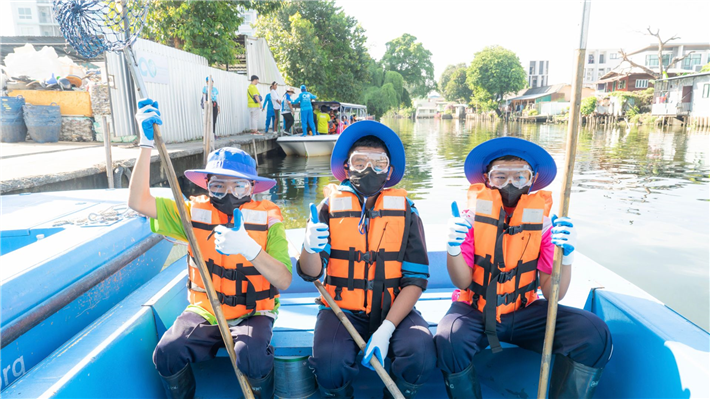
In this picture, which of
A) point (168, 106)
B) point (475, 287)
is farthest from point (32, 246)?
point (168, 106)

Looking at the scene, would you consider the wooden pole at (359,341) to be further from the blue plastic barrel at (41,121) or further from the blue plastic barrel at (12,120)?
the blue plastic barrel at (12,120)

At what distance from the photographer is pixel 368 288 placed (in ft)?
7.45

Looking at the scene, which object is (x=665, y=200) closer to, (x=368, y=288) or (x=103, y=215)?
(x=368, y=288)

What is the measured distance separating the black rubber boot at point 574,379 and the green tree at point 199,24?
13946 mm

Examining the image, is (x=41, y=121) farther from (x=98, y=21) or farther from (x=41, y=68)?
(x=98, y=21)

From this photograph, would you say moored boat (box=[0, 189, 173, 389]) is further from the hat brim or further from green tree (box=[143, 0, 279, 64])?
green tree (box=[143, 0, 279, 64])

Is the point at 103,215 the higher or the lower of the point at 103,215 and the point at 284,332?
the higher

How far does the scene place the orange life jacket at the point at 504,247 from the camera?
7.20 ft

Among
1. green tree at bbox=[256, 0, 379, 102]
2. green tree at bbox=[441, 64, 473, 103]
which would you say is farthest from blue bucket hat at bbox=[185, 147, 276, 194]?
green tree at bbox=[441, 64, 473, 103]

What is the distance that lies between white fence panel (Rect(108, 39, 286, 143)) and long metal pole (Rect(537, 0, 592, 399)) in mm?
9682

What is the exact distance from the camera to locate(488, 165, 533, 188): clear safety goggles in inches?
89.7

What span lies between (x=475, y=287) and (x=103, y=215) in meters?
2.80

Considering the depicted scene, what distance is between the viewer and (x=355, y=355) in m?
2.10

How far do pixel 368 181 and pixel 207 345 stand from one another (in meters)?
1.18
